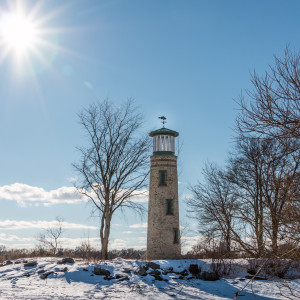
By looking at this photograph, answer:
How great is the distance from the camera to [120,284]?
1455 cm

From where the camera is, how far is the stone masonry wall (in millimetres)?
24984

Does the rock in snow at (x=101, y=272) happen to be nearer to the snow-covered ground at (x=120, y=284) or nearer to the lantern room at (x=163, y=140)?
the snow-covered ground at (x=120, y=284)

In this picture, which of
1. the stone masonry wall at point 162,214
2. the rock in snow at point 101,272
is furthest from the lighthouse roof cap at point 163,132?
the rock in snow at point 101,272

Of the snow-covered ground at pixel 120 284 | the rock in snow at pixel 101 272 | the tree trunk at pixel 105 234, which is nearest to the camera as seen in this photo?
the snow-covered ground at pixel 120 284

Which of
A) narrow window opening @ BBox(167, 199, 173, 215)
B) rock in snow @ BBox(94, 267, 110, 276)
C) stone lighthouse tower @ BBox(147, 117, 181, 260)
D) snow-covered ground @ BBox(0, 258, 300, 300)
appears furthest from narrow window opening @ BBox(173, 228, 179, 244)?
rock in snow @ BBox(94, 267, 110, 276)

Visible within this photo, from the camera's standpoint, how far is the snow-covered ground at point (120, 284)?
12.9m

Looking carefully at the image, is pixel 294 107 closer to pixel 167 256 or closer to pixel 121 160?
pixel 121 160

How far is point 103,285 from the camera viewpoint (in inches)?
564

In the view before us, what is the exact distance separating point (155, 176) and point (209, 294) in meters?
13.1

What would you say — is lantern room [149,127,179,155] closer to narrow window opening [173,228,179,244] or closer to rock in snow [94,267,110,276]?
narrow window opening [173,228,179,244]

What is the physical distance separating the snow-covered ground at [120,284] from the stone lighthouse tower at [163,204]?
22.9ft

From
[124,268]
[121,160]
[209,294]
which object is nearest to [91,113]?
[121,160]

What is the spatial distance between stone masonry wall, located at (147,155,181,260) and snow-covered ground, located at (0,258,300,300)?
6.94 m

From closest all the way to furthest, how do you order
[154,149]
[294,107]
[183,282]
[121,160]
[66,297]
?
[294,107] → [66,297] → [183,282] → [121,160] → [154,149]
